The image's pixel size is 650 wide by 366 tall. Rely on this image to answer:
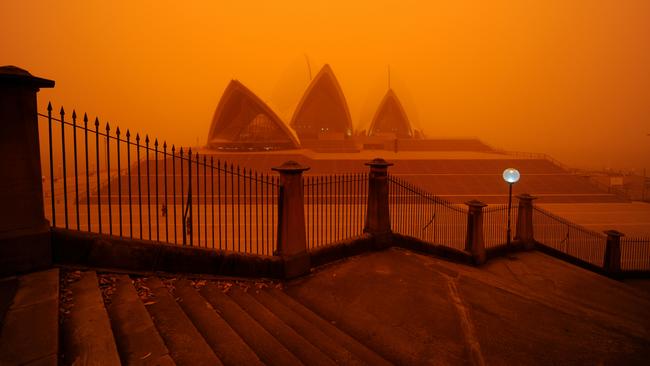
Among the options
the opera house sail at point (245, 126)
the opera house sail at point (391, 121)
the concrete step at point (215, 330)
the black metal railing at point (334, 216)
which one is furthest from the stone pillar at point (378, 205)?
the opera house sail at point (391, 121)

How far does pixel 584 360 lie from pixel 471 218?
15.1ft

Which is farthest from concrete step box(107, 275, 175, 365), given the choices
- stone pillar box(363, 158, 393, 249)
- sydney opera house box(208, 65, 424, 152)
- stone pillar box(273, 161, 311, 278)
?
sydney opera house box(208, 65, 424, 152)

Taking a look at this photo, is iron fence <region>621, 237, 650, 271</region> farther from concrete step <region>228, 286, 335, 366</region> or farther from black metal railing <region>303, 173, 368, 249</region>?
concrete step <region>228, 286, 335, 366</region>

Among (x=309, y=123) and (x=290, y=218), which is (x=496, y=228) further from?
(x=309, y=123)

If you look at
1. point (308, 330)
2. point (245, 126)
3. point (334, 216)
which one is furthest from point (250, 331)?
point (245, 126)

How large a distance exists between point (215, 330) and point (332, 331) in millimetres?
1101

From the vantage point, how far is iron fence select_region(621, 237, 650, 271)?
1002cm

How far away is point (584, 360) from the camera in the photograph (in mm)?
3506

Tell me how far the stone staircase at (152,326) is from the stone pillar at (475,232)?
518 cm

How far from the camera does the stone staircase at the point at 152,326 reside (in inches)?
85.5

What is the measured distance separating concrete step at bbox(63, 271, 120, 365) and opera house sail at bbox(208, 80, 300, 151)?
92.3 feet

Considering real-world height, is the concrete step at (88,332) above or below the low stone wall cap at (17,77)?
below

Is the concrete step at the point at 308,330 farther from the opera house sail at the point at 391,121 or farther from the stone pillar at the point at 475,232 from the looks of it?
the opera house sail at the point at 391,121

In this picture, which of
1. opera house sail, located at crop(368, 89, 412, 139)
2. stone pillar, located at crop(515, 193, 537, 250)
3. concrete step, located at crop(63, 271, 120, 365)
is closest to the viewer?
concrete step, located at crop(63, 271, 120, 365)
